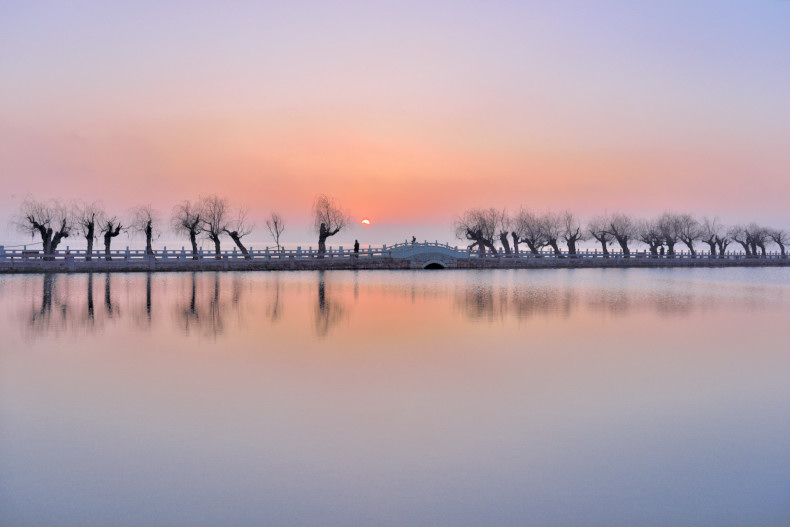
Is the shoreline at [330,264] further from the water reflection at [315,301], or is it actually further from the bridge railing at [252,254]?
the water reflection at [315,301]

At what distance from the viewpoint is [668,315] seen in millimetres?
22328

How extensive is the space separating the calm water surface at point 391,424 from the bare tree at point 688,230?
83708 millimetres

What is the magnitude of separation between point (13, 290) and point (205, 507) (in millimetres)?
28300

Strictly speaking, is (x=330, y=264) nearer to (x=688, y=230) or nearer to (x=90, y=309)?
(x=90, y=309)

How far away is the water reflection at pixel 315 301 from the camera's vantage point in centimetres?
2011

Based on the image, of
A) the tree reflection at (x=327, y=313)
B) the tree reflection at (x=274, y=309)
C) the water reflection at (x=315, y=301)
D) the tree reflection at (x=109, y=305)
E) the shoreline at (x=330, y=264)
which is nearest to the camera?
the tree reflection at (x=327, y=313)

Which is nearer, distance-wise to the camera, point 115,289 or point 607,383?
point 607,383

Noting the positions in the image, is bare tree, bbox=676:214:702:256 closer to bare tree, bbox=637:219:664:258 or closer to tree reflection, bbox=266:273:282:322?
bare tree, bbox=637:219:664:258

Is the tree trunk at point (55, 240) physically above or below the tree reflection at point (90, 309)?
above

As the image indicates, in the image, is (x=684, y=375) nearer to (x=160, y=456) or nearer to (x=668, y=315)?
(x=160, y=456)

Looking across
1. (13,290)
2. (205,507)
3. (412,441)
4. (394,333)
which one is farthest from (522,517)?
(13,290)


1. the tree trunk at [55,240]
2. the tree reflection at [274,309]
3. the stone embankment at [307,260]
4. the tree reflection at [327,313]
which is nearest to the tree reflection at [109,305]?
the tree reflection at [274,309]

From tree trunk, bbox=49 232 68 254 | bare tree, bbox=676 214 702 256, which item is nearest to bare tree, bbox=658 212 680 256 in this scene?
bare tree, bbox=676 214 702 256

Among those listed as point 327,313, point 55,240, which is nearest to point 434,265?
point 55,240
